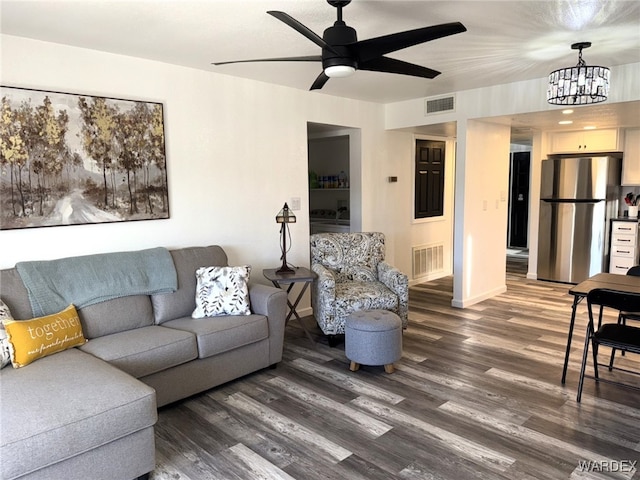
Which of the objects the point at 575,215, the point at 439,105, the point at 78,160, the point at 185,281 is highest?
the point at 439,105

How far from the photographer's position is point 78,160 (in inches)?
127

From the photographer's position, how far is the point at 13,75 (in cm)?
293

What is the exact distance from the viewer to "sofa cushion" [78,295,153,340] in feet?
9.54

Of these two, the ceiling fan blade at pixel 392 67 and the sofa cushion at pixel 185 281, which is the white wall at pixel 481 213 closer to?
the ceiling fan blade at pixel 392 67

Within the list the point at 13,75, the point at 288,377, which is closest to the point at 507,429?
the point at 288,377

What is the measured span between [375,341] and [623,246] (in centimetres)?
444

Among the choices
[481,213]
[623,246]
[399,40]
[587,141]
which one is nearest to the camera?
[399,40]

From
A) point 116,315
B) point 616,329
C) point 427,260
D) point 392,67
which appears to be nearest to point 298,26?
point 392,67

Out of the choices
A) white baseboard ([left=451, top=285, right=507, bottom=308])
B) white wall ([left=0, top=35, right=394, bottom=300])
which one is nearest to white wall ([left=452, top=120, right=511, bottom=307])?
white baseboard ([left=451, top=285, right=507, bottom=308])

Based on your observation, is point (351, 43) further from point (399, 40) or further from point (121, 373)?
point (121, 373)

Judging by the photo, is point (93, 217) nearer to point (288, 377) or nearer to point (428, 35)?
point (288, 377)

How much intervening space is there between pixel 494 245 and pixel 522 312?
101 cm

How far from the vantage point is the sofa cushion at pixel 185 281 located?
3283 mm

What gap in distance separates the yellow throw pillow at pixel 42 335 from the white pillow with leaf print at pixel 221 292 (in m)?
0.82
